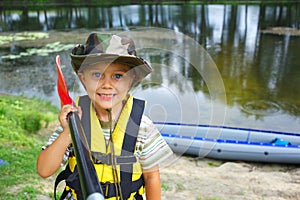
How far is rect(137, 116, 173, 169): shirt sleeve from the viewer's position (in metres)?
1.62

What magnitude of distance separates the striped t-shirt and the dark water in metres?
0.12

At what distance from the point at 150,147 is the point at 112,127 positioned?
203 mm

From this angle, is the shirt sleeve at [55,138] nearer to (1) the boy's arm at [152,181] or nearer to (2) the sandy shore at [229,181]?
(1) the boy's arm at [152,181]

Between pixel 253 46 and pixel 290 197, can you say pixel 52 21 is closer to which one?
pixel 253 46

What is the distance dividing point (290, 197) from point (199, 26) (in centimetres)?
1880

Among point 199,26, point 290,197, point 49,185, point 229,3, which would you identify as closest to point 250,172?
point 290,197

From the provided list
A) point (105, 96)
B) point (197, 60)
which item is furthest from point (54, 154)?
point (197, 60)

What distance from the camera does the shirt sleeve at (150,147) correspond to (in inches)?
63.8

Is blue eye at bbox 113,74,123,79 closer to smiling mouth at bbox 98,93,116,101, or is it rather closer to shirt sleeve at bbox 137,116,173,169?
smiling mouth at bbox 98,93,116,101

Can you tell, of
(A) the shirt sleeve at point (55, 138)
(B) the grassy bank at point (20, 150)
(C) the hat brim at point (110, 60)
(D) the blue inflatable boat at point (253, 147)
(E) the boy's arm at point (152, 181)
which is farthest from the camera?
(D) the blue inflatable boat at point (253, 147)

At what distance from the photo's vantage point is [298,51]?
1503 cm

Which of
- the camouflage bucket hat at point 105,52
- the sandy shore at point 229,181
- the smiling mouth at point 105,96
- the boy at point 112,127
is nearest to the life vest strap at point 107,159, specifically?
the boy at point 112,127

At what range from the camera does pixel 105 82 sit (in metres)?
1.48

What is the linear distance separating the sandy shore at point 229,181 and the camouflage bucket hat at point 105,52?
9.11 feet
